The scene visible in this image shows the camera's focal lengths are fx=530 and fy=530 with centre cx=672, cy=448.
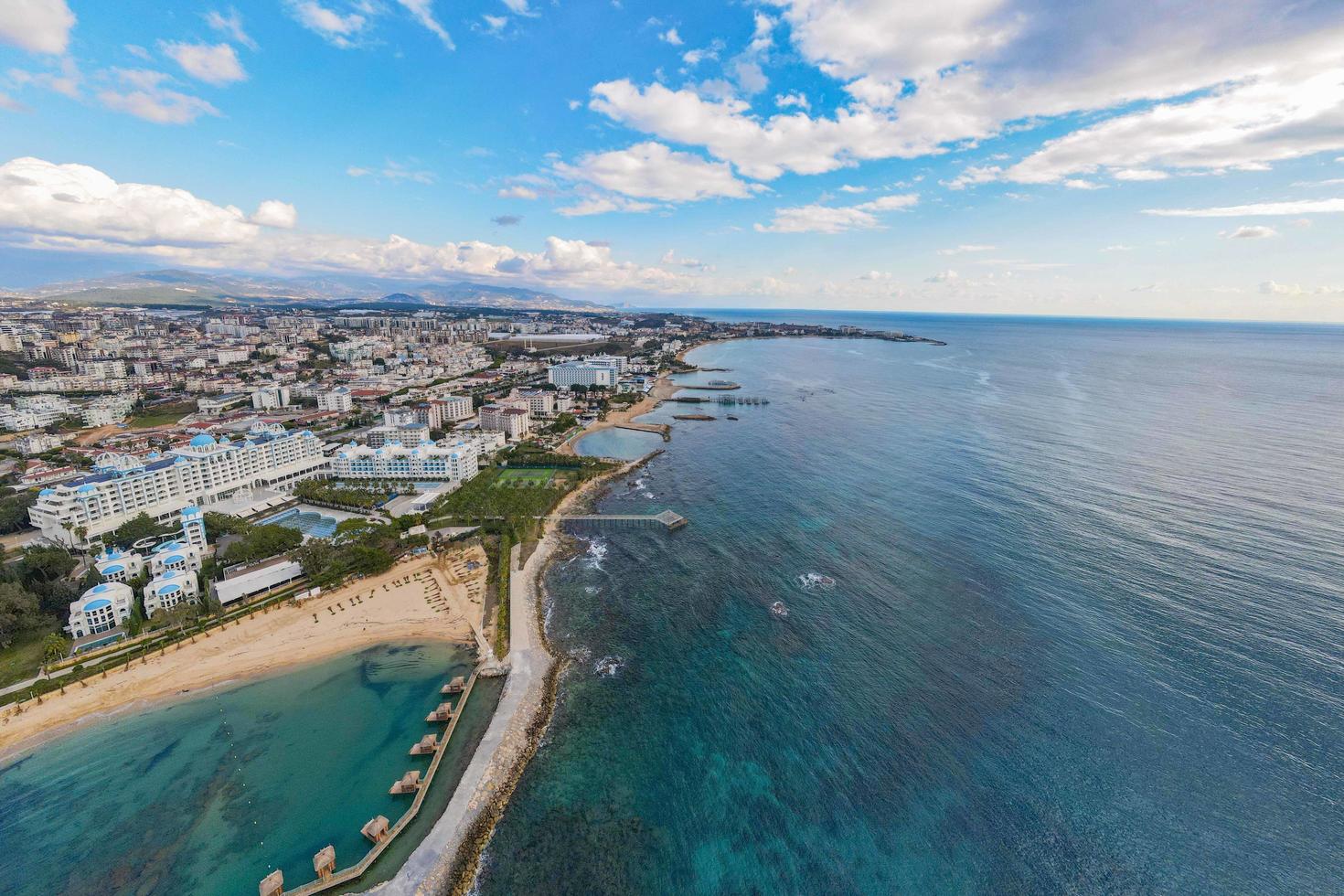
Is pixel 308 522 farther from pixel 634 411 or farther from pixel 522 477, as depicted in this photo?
pixel 634 411

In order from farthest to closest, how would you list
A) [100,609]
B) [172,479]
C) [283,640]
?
[172,479] < [283,640] < [100,609]

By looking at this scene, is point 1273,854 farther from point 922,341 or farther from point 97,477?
point 922,341

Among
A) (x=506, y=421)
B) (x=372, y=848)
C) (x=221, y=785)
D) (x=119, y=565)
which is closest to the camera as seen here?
(x=372, y=848)

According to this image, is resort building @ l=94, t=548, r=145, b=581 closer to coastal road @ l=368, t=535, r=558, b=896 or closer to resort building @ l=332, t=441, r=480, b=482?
resort building @ l=332, t=441, r=480, b=482

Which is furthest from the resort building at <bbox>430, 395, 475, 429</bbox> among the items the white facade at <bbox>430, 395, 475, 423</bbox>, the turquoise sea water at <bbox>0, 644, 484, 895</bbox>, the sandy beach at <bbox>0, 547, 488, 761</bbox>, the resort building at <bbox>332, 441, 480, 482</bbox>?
the turquoise sea water at <bbox>0, 644, 484, 895</bbox>

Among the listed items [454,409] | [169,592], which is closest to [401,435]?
[454,409]

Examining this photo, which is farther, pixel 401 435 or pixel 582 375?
pixel 582 375

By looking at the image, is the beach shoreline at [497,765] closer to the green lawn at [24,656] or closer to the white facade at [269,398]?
the green lawn at [24,656]
